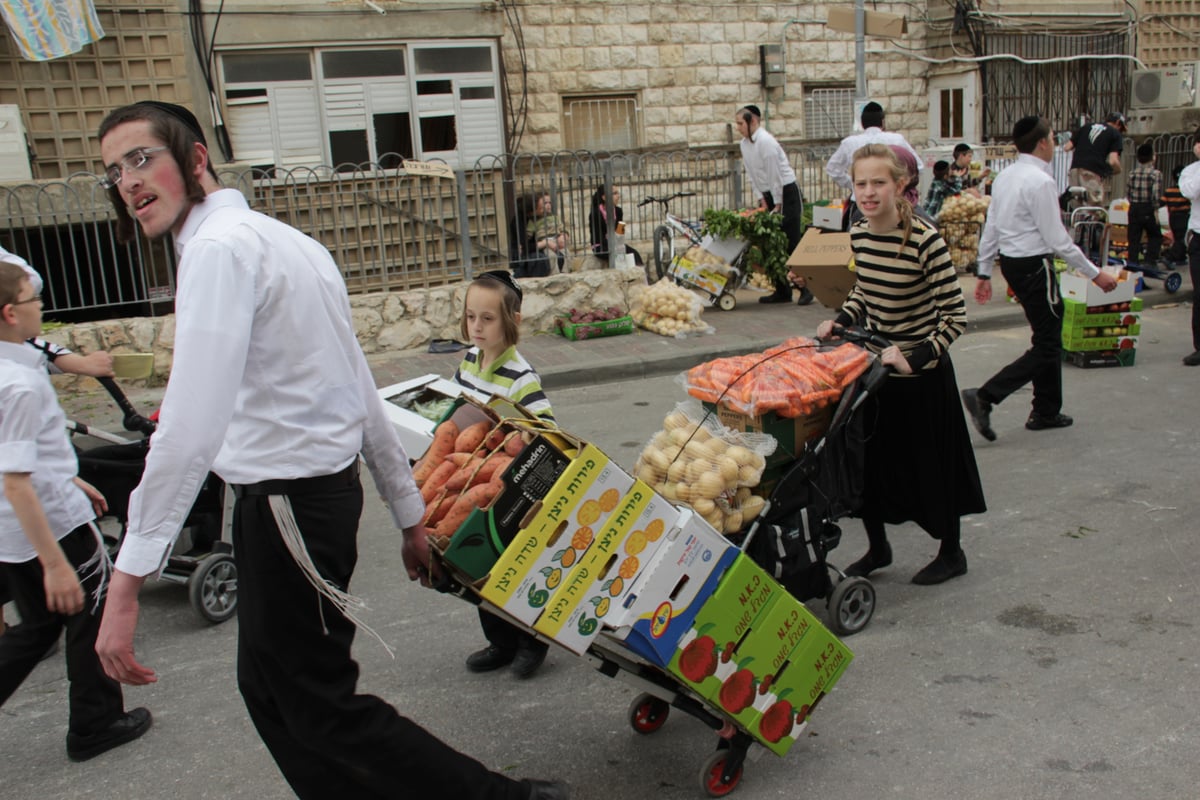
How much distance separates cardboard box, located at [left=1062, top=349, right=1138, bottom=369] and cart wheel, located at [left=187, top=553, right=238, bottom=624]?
23.6ft

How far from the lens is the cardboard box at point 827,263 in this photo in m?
6.93

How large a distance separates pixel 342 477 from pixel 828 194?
48.0 ft

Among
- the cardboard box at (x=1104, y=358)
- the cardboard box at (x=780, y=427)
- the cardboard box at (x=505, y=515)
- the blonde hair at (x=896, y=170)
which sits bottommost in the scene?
the cardboard box at (x=1104, y=358)

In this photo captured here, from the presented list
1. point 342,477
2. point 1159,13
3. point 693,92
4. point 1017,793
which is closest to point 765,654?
point 1017,793

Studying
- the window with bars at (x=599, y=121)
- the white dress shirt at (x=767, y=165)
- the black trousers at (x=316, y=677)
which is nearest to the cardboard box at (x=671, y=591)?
the black trousers at (x=316, y=677)

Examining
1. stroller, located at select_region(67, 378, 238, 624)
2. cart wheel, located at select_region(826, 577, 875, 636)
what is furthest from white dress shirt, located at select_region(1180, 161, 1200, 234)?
stroller, located at select_region(67, 378, 238, 624)

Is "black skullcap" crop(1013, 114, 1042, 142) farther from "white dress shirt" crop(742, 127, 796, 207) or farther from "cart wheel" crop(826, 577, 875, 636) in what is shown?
"white dress shirt" crop(742, 127, 796, 207)

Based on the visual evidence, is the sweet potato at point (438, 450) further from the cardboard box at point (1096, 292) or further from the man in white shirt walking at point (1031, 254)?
the cardboard box at point (1096, 292)

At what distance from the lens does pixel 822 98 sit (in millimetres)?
18234

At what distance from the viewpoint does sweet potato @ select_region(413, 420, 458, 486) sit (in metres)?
3.11

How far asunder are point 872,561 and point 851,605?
0.56 meters

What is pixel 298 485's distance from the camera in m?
2.44

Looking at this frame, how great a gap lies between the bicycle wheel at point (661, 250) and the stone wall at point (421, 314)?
0.93 metres

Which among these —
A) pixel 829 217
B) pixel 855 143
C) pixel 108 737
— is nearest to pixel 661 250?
pixel 829 217
